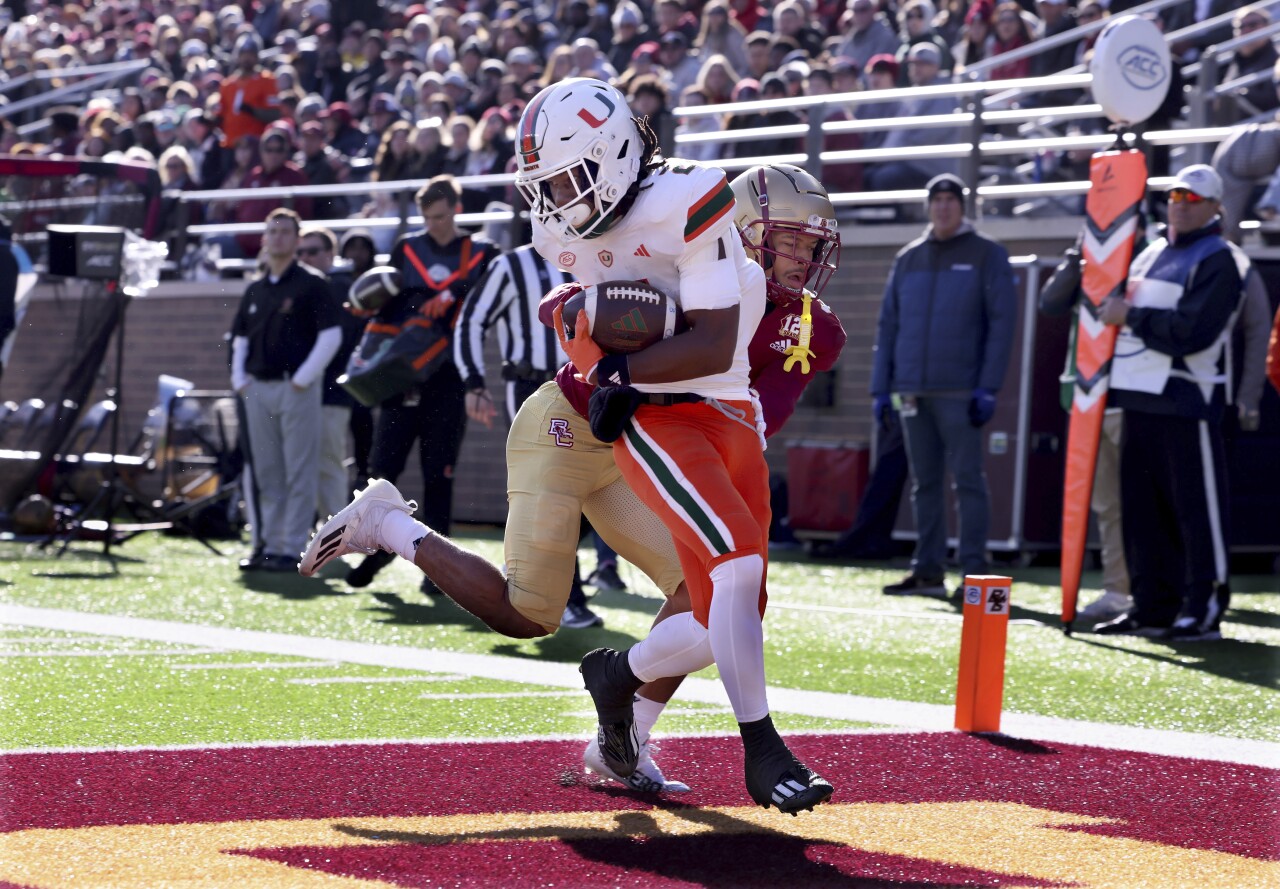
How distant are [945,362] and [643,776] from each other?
4789 mm

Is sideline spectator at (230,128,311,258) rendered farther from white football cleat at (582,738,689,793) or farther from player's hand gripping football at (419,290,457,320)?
white football cleat at (582,738,689,793)

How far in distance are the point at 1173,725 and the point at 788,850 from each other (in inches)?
87.3

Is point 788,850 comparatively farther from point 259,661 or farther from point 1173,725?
point 259,661

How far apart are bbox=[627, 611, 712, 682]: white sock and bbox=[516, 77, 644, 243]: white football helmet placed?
0.92 m

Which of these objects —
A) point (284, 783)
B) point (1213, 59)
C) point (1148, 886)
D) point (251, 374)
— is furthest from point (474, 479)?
point (1148, 886)

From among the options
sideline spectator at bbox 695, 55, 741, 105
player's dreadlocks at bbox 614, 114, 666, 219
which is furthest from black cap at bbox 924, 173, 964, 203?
player's dreadlocks at bbox 614, 114, 666, 219

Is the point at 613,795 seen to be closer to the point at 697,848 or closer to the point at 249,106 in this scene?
the point at 697,848

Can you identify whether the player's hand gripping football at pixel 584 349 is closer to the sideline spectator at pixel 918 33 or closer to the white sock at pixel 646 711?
the white sock at pixel 646 711

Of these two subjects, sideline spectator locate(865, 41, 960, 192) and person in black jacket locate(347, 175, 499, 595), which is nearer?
person in black jacket locate(347, 175, 499, 595)

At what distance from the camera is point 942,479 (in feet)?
29.7

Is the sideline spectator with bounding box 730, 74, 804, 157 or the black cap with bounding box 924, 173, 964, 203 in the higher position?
the sideline spectator with bounding box 730, 74, 804, 157

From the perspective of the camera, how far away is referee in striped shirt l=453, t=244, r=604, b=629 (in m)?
7.39

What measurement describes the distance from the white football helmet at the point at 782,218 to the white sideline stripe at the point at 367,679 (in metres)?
2.12

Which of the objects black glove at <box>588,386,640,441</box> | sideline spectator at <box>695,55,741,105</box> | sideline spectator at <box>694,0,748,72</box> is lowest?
black glove at <box>588,386,640,441</box>
